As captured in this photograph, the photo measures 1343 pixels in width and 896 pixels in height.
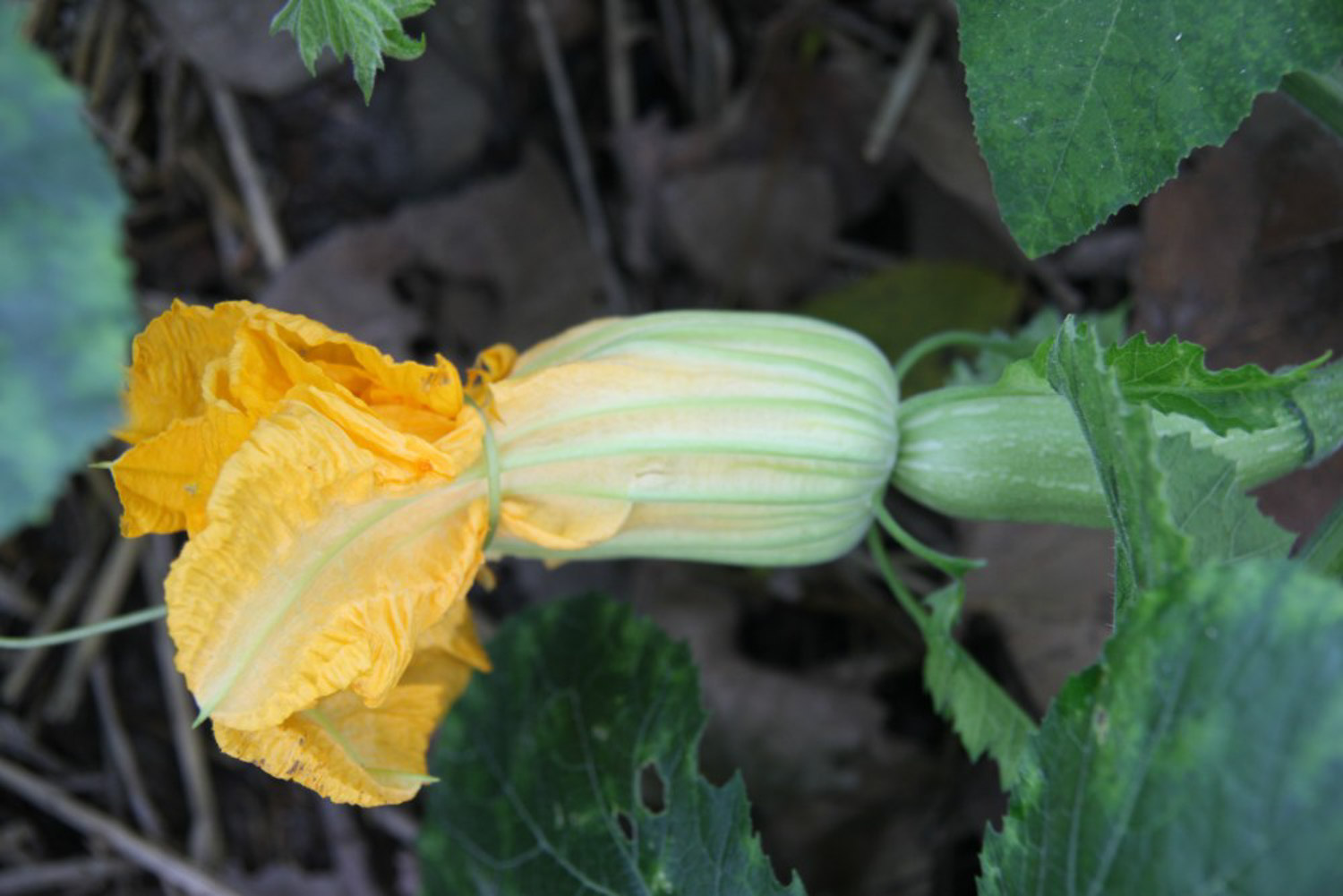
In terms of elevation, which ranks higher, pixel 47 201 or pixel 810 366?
pixel 47 201

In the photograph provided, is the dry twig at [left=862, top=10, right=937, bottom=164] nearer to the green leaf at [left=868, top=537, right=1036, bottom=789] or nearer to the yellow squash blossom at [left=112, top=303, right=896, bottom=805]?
the yellow squash blossom at [left=112, top=303, right=896, bottom=805]

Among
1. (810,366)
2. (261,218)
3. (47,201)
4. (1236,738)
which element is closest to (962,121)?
(810,366)

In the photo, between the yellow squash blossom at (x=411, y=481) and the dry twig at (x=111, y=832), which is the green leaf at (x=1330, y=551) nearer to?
the yellow squash blossom at (x=411, y=481)

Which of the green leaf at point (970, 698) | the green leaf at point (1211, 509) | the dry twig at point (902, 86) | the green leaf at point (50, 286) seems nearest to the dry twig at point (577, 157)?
the dry twig at point (902, 86)

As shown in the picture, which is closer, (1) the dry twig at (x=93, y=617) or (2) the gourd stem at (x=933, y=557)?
(2) the gourd stem at (x=933, y=557)

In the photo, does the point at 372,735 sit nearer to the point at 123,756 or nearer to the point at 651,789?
the point at 651,789

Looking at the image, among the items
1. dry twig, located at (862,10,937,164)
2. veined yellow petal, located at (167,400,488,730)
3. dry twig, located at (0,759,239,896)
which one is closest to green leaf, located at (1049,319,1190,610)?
veined yellow petal, located at (167,400,488,730)

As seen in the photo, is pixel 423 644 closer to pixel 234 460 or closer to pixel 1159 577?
pixel 234 460
